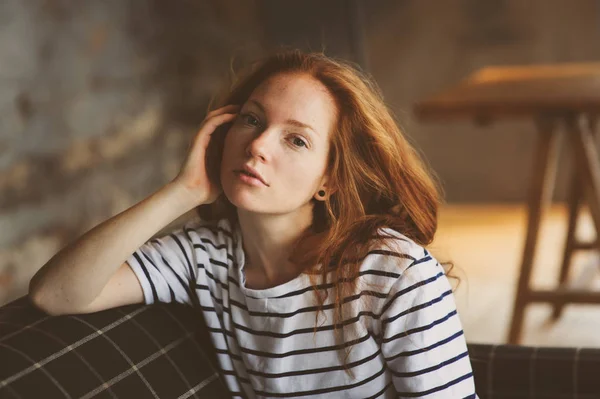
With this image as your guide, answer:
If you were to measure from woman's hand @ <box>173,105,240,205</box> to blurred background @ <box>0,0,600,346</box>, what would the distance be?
2.72ft

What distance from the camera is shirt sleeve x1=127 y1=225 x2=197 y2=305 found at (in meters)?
1.46

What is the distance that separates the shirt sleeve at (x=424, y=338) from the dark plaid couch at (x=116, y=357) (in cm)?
32

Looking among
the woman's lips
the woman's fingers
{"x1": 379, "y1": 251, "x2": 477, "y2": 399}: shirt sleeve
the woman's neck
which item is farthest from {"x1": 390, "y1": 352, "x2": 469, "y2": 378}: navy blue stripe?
the woman's fingers

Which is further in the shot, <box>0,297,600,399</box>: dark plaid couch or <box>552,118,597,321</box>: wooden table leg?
<box>552,118,597,321</box>: wooden table leg

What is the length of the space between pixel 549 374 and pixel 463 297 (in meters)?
1.74

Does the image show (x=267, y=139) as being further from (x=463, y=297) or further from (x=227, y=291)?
(x=463, y=297)

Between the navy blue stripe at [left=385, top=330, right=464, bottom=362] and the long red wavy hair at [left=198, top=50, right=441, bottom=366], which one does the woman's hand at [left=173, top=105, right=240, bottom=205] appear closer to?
the long red wavy hair at [left=198, top=50, right=441, bottom=366]

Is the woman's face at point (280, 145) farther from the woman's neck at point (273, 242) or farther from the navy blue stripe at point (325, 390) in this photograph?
the navy blue stripe at point (325, 390)

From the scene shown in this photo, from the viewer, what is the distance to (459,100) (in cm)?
275

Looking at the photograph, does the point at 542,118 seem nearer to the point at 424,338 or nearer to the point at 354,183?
the point at 354,183

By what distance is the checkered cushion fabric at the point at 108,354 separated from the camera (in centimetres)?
121

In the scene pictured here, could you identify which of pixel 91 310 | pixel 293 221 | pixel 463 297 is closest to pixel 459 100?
pixel 463 297

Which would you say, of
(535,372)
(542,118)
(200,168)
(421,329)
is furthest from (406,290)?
(542,118)

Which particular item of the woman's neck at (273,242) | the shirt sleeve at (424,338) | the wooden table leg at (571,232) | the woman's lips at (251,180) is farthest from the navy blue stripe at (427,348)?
the wooden table leg at (571,232)
